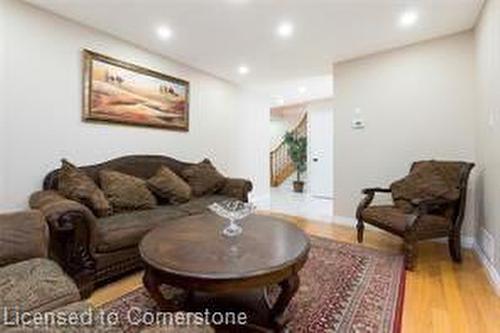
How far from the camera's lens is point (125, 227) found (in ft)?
8.59

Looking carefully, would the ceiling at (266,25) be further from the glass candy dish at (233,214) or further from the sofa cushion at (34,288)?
the sofa cushion at (34,288)

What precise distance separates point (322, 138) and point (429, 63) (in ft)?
12.0

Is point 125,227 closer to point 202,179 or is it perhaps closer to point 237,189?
point 202,179

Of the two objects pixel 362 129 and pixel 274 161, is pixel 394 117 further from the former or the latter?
pixel 274 161

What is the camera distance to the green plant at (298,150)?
8352 millimetres

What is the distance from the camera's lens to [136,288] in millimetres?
2445

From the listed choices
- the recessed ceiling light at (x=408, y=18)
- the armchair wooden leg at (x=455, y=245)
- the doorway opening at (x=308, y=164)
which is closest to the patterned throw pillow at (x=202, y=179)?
the doorway opening at (x=308, y=164)

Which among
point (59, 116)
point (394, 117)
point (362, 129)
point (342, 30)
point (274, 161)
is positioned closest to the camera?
point (59, 116)

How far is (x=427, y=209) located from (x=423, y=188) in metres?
0.39

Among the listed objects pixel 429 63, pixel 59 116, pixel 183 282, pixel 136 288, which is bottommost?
pixel 136 288

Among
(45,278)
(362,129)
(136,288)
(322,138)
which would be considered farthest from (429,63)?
(45,278)

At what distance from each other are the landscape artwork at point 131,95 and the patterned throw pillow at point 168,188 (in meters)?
0.82

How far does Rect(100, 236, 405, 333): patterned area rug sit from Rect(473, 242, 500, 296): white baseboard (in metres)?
0.66

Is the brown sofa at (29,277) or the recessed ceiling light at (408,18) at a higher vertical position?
the recessed ceiling light at (408,18)
